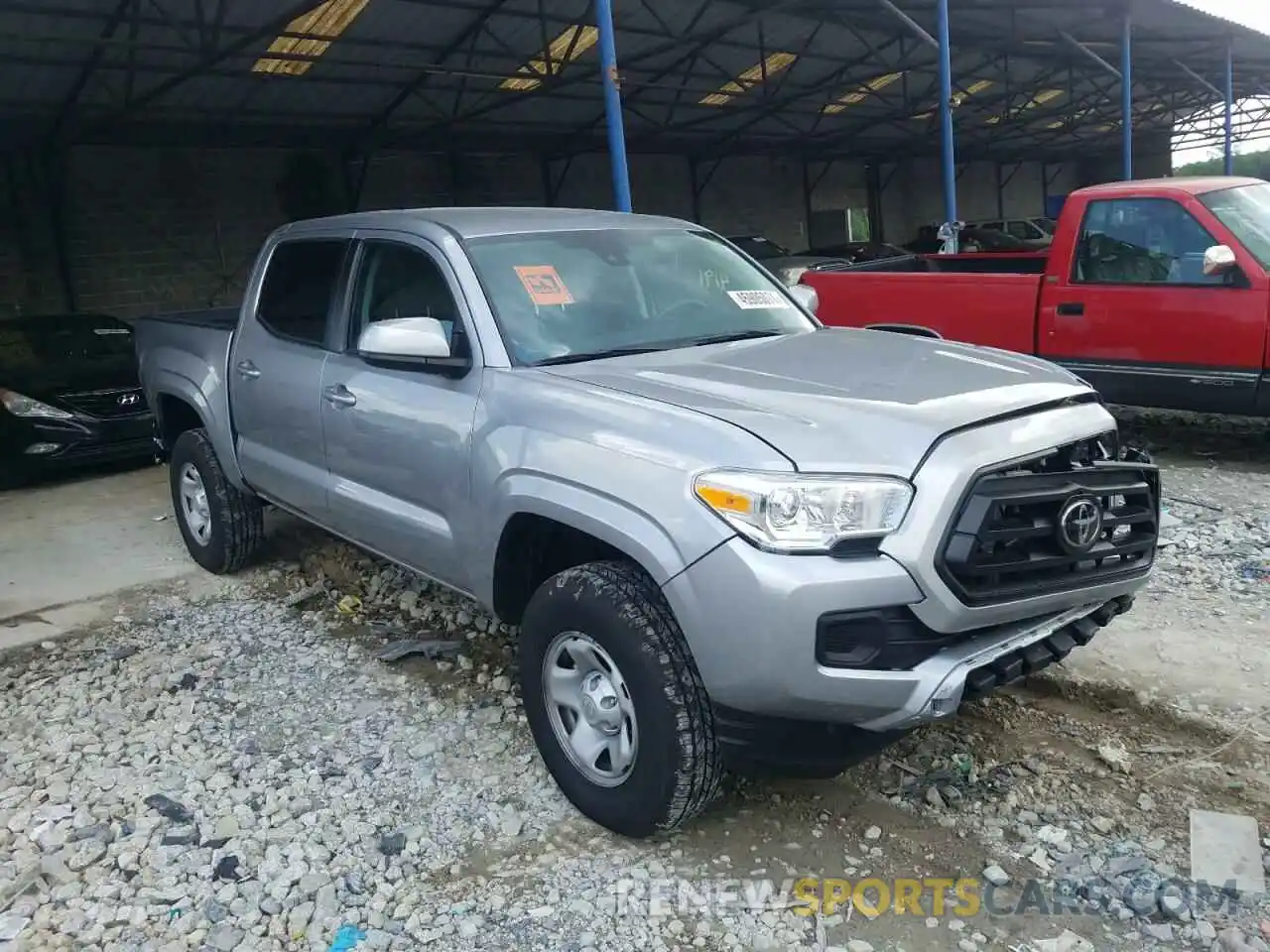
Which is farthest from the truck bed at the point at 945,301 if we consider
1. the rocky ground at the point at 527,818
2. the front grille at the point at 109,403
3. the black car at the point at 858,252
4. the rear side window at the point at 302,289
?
the black car at the point at 858,252

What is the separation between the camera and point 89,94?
13812mm

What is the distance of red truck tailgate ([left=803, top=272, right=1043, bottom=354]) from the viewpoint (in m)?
7.08

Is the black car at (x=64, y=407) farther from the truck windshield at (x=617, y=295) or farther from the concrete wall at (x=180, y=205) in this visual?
the concrete wall at (x=180, y=205)

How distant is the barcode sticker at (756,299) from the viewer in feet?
13.4

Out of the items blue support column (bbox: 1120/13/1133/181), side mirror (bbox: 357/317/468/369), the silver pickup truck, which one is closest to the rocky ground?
the silver pickup truck

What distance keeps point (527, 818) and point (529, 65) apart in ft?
46.2

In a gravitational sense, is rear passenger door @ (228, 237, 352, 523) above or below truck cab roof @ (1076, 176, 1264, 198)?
below

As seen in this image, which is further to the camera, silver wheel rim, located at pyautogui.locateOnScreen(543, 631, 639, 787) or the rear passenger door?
the rear passenger door

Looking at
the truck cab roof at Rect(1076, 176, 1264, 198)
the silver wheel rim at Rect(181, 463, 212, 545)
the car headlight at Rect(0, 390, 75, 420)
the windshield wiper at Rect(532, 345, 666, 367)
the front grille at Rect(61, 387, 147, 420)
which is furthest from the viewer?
the front grille at Rect(61, 387, 147, 420)

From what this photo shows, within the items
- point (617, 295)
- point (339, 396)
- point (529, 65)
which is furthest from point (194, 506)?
point (529, 65)

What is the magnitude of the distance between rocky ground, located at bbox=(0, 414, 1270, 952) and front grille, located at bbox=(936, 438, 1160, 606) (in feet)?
2.58

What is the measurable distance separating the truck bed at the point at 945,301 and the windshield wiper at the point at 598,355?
3415mm

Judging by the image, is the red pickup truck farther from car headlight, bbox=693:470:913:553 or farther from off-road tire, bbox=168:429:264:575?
off-road tire, bbox=168:429:264:575

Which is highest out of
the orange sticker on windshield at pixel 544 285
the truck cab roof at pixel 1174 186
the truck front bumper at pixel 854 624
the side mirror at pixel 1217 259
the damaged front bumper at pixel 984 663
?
the truck cab roof at pixel 1174 186
